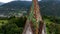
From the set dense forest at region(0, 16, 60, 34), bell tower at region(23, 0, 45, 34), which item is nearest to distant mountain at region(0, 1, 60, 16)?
dense forest at region(0, 16, 60, 34)

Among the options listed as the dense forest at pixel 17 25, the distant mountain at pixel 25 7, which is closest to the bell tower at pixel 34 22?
the dense forest at pixel 17 25

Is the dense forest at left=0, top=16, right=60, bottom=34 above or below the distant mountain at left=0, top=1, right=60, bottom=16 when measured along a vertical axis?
below

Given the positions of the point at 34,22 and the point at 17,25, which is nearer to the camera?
the point at 34,22

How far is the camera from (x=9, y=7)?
12070mm

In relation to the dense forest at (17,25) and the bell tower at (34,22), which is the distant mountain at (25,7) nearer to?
the dense forest at (17,25)

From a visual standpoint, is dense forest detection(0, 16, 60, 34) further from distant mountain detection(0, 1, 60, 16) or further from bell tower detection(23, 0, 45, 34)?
A: bell tower detection(23, 0, 45, 34)

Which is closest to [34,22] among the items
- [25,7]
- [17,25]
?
[17,25]

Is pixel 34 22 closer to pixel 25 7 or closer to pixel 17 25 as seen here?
pixel 17 25

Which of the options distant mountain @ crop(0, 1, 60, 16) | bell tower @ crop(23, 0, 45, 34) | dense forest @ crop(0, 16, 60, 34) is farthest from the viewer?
distant mountain @ crop(0, 1, 60, 16)

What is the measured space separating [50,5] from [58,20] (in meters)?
1.34

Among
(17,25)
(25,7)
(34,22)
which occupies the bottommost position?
(17,25)

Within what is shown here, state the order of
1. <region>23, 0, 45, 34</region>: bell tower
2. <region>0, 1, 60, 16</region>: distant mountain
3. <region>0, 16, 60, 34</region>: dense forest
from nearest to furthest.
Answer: <region>23, 0, 45, 34</region>: bell tower, <region>0, 16, 60, 34</region>: dense forest, <region>0, 1, 60, 16</region>: distant mountain

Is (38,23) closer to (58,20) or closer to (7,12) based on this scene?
(7,12)

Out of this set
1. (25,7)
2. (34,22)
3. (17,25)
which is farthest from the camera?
(25,7)
